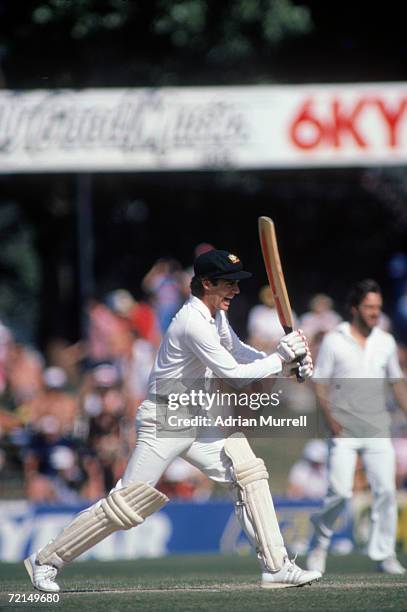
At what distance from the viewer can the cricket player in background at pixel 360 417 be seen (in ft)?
33.9

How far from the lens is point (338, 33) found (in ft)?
71.3

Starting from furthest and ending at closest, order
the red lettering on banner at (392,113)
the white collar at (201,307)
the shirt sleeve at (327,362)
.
A: the red lettering on banner at (392,113) < the shirt sleeve at (327,362) < the white collar at (201,307)

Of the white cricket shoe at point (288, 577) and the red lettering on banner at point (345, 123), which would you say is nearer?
the white cricket shoe at point (288, 577)

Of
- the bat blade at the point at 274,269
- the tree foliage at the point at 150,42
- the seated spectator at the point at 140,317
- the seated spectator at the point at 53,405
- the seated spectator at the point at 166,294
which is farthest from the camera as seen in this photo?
the tree foliage at the point at 150,42

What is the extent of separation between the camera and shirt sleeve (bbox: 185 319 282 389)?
7.73 m

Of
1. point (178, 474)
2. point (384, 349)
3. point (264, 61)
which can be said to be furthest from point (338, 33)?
point (384, 349)

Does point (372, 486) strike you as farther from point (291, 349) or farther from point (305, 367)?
point (291, 349)

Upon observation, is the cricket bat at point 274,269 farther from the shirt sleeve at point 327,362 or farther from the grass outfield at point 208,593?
the shirt sleeve at point 327,362

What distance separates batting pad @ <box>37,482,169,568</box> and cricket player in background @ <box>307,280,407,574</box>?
261 centimetres

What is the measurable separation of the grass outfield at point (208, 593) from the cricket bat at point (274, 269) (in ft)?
4.91

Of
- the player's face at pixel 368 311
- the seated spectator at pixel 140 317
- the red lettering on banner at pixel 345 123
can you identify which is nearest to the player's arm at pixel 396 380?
the player's face at pixel 368 311

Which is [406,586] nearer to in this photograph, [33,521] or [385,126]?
[33,521]

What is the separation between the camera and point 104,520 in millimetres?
7965

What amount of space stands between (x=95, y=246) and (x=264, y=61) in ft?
15.5
